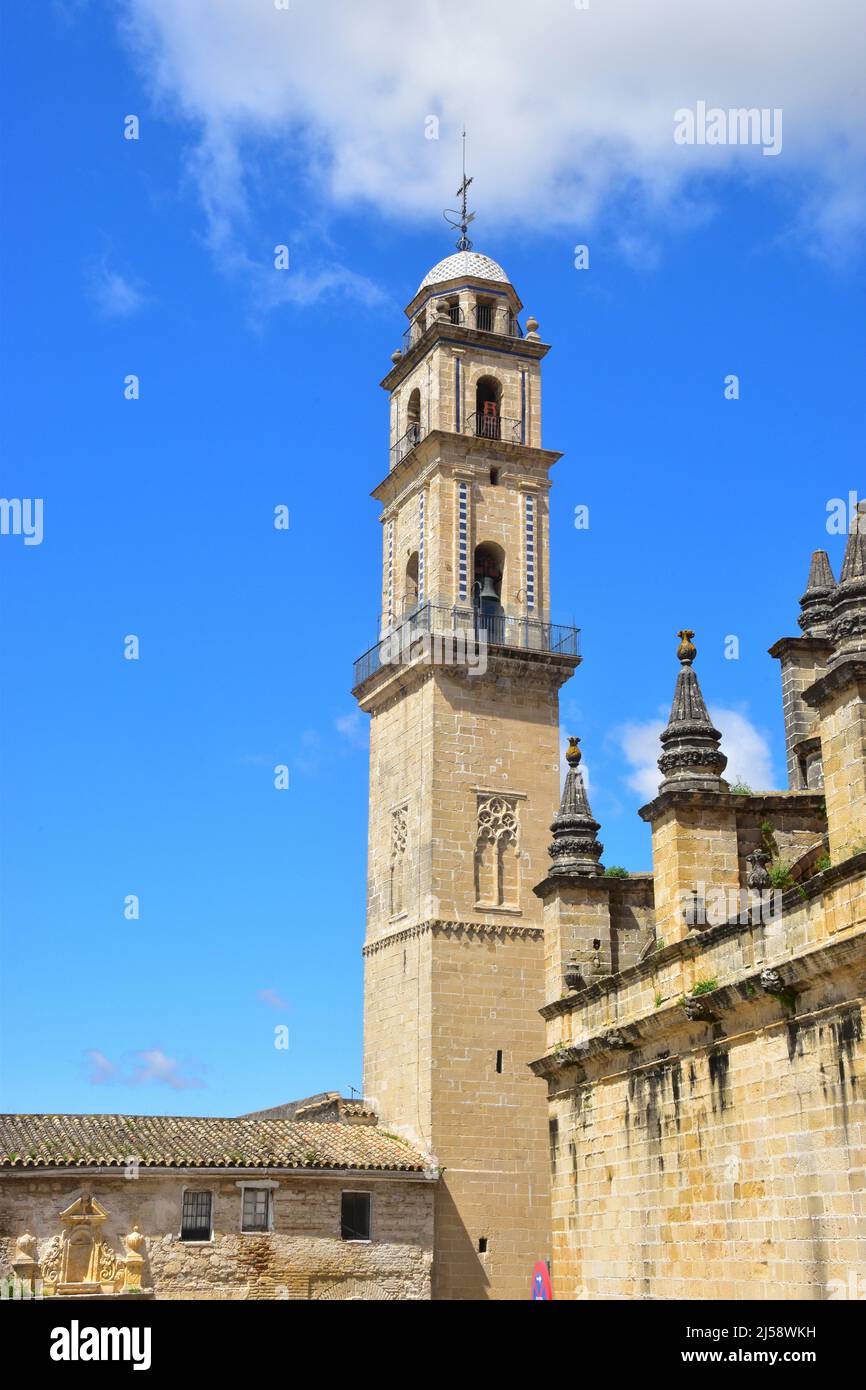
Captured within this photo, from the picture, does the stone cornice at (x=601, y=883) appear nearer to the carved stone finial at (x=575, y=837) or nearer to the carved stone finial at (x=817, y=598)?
the carved stone finial at (x=575, y=837)

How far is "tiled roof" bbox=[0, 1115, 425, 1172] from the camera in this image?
26.2m

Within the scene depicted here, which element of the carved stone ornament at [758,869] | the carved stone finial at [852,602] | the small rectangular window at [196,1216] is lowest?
the small rectangular window at [196,1216]

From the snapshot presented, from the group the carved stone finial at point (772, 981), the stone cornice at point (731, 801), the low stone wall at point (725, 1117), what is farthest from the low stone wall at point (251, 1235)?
the carved stone finial at point (772, 981)

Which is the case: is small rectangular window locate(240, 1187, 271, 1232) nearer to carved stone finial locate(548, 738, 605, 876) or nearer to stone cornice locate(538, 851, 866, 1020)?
stone cornice locate(538, 851, 866, 1020)

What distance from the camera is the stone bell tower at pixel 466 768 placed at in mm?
29031

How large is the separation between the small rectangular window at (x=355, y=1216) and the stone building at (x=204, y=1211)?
0.07 feet

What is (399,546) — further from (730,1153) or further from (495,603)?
(730,1153)

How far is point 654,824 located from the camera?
54.6 feet

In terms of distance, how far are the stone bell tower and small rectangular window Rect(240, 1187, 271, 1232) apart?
135 inches

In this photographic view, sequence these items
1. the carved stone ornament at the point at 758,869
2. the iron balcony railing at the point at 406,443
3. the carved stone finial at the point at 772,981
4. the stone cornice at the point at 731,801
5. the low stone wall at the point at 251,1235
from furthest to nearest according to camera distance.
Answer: the iron balcony railing at the point at 406,443 < the low stone wall at the point at 251,1235 < the stone cornice at the point at 731,801 < the carved stone ornament at the point at 758,869 < the carved stone finial at the point at 772,981

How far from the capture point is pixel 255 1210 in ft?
88.3

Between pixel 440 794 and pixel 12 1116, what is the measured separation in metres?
10.6

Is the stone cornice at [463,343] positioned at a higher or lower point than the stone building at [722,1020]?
higher
